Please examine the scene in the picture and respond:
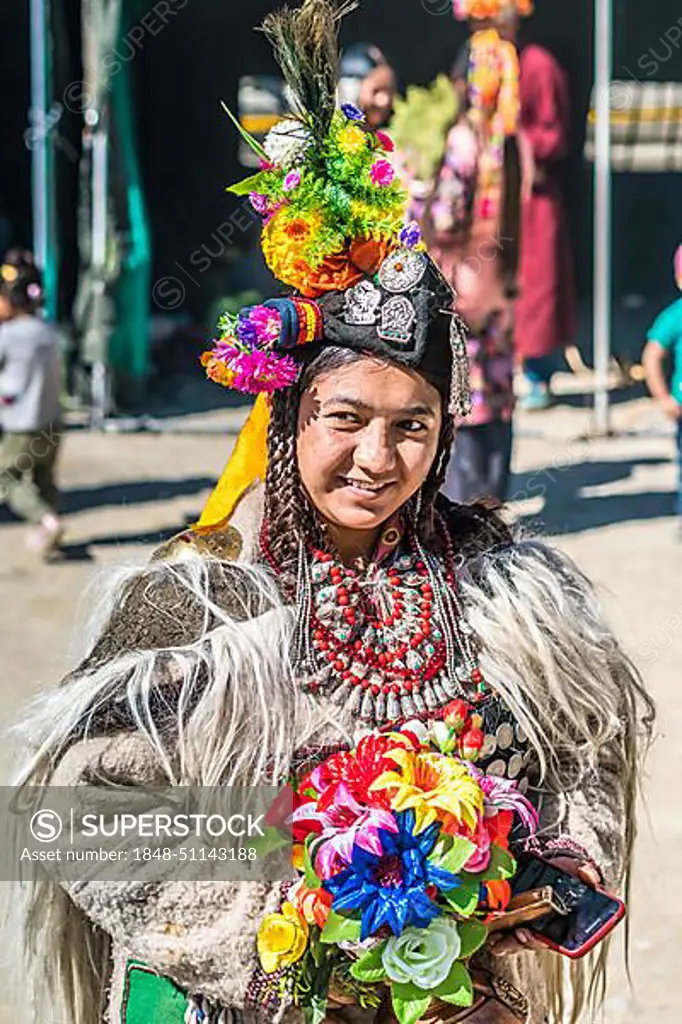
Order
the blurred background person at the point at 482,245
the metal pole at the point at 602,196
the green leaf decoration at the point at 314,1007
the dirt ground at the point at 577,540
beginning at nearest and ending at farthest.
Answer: the green leaf decoration at the point at 314,1007 → the dirt ground at the point at 577,540 → the blurred background person at the point at 482,245 → the metal pole at the point at 602,196

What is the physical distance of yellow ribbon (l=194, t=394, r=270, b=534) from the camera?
2.45m

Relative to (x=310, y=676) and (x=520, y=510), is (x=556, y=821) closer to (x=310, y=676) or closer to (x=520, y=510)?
(x=310, y=676)

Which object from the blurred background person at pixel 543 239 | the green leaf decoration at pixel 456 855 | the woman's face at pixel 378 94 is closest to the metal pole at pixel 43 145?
the blurred background person at pixel 543 239

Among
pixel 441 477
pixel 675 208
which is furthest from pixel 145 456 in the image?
pixel 441 477

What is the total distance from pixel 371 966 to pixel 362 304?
2.91ft

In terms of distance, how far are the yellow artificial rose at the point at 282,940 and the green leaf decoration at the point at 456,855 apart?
0.69ft

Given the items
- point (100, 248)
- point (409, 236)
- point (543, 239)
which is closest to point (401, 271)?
point (409, 236)

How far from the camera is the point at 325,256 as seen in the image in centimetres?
234

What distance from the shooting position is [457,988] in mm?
2199

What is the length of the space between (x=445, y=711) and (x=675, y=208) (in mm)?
11778

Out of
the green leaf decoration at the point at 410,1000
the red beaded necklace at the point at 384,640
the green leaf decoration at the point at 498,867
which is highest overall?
the red beaded necklace at the point at 384,640

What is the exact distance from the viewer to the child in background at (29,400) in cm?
754

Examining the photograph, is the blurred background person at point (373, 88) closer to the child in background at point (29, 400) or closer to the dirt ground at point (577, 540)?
the child in background at point (29, 400)

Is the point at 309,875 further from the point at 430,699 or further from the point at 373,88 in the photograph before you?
the point at 373,88
